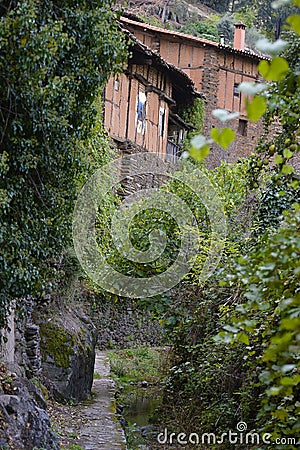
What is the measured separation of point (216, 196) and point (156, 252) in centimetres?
344

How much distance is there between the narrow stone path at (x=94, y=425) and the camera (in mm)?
8719

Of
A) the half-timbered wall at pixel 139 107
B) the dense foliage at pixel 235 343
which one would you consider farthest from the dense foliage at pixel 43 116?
the half-timbered wall at pixel 139 107

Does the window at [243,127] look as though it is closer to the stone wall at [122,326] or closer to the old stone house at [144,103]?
the old stone house at [144,103]

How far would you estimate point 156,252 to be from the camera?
11.3 m

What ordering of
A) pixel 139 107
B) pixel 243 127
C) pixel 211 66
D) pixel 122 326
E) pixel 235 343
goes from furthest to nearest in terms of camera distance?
pixel 243 127 < pixel 211 66 < pixel 122 326 < pixel 139 107 < pixel 235 343

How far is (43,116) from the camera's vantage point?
668 cm

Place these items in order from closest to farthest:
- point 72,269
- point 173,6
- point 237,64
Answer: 1. point 72,269
2. point 237,64
3. point 173,6

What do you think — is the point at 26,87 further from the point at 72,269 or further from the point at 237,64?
the point at 237,64

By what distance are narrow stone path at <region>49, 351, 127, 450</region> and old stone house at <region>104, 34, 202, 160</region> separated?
799 centimetres

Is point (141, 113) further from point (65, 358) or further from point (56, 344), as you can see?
point (65, 358)

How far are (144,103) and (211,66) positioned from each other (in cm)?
870

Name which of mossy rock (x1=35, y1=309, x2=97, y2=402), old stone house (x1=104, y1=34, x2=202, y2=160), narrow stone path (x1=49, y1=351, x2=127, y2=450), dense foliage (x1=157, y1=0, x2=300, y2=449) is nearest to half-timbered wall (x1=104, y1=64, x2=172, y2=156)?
old stone house (x1=104, y1=34, x2=202, y2=160)

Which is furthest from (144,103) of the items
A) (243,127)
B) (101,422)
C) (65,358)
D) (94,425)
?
(94,425)

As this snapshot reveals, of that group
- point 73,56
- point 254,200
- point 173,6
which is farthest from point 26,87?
point 173,6
